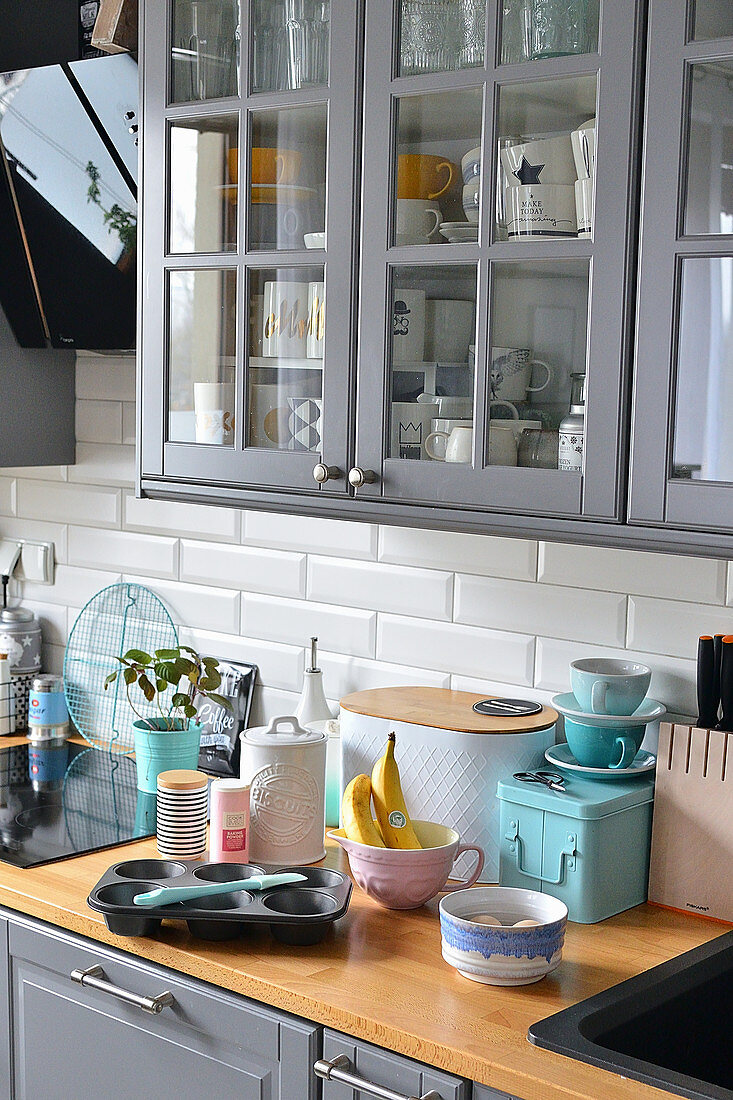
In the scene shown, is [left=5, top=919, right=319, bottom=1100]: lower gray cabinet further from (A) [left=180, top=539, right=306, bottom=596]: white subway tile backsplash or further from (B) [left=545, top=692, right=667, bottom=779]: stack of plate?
(A) [left=180, top=539, right=306, bottom=596]: white subway tile backsplash

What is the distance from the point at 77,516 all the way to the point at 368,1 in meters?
1.40

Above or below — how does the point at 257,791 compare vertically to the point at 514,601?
below

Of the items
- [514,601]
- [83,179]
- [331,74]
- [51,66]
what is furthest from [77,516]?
[331,74]

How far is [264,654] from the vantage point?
2449mm

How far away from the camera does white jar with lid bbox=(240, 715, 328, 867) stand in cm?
192

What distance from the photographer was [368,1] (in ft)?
5.65

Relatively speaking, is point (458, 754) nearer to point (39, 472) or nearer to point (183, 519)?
point (183, 519)

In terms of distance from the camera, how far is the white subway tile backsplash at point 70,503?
2.72 metres

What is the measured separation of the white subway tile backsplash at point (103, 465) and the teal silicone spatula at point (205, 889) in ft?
3.72

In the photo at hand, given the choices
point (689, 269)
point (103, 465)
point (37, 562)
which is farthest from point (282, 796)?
point (37, 562)

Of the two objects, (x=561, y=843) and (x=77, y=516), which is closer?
(x=561, y=843)

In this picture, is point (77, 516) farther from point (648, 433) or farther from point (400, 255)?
point (648, 433)

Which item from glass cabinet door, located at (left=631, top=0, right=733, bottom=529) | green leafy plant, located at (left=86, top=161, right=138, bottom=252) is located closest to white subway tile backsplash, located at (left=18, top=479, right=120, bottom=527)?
green leafy plant, located at (left=86, top=161, right=138, bottom=252)

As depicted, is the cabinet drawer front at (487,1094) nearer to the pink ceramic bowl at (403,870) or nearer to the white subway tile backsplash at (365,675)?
the pink ceramic bowl at (403,870)
